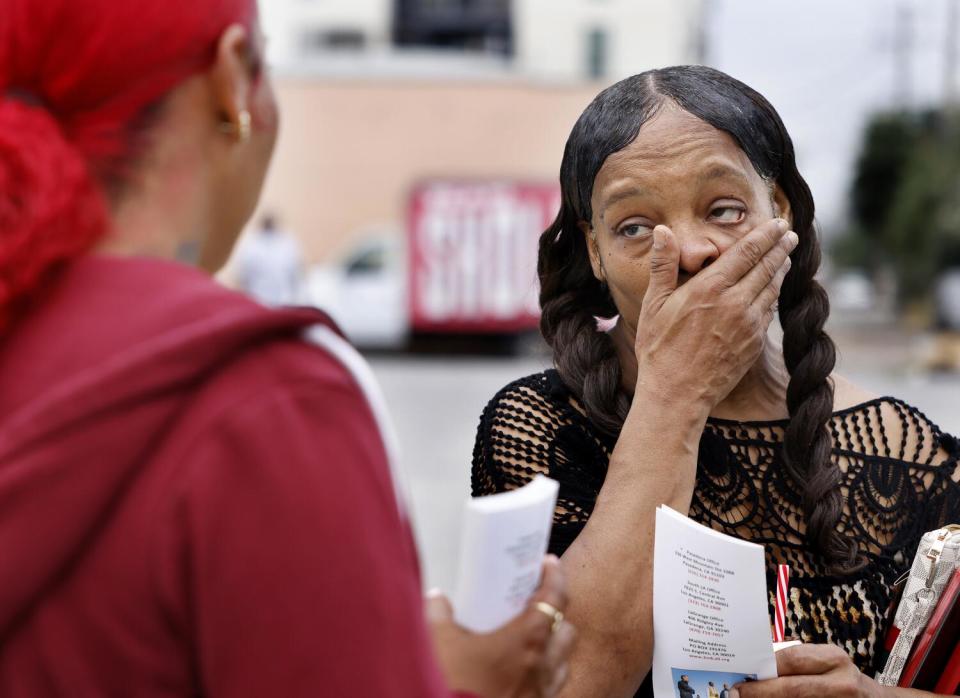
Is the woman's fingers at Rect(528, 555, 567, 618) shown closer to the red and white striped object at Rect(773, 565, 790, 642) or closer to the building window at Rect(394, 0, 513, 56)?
the red and white striped object at Rect(773, 565, 790, 642)

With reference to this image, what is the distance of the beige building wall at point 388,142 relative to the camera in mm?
20172

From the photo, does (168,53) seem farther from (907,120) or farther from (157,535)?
(907,120)

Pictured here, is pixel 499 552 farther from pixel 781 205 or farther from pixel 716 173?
pixel 781 205

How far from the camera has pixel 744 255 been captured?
5.84 ft

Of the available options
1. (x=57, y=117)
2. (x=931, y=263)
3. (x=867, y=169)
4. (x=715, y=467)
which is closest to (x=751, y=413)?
(x=715, y=467)

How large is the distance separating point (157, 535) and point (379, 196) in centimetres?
2020

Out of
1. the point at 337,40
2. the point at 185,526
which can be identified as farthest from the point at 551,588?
the point at 337,40

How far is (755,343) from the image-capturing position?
1.82 m

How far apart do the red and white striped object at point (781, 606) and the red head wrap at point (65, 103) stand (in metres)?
1.18

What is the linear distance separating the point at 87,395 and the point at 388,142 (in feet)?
65.8

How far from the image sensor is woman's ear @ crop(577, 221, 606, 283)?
1992mm

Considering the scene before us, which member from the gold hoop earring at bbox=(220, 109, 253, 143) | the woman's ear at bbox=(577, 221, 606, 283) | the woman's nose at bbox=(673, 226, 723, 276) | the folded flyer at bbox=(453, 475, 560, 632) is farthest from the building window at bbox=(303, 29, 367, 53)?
the folded flyer at bbox=(453, 475, 560, 632)

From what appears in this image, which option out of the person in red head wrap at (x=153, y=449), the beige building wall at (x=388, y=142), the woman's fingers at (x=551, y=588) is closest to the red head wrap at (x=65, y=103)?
the person in red head wrap at (x=153, y=449)

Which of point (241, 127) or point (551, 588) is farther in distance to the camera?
point (551, 588)
